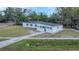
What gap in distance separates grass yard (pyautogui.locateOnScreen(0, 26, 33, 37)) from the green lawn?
136mm

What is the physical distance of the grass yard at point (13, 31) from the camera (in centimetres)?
366

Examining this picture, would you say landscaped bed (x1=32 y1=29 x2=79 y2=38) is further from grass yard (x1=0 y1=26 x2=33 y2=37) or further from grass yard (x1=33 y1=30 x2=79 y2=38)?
grass yard (x1=0 y1=26 x2=33 y2=37)

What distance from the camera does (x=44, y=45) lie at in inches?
146

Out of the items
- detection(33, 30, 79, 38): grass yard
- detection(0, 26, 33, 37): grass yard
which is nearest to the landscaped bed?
detection(33, 30, 79, 38): grass yard

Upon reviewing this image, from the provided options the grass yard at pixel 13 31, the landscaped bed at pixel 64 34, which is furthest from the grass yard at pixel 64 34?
the grass yard at pixel 13 31

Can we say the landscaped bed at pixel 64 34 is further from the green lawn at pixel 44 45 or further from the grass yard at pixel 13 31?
the grass yard at pixel 13 31

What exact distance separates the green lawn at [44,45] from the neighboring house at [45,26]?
0.16 metres

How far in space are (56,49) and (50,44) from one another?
113mm

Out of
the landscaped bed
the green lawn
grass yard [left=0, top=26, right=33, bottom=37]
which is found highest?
grass yard [left=0, top=26, right=33, bottom=37]

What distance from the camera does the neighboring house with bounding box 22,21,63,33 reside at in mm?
3707

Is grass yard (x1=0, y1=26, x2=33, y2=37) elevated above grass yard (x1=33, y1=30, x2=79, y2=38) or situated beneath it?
elevated above
